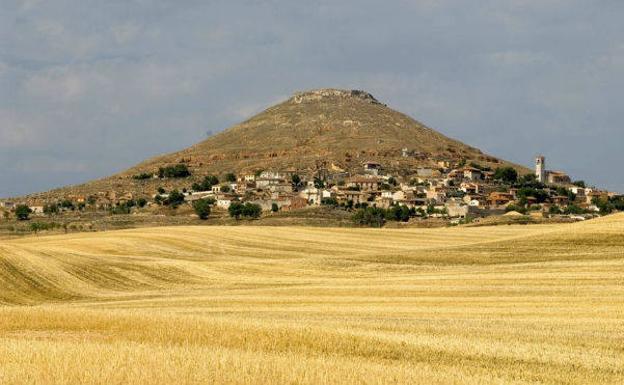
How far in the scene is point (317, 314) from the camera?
1351 inches

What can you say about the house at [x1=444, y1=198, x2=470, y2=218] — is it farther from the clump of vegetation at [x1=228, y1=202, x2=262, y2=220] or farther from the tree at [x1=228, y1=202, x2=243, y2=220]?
the tree at [x1=228, y1=202, x2=243, y2=220]

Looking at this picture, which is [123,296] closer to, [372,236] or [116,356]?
[116,356]

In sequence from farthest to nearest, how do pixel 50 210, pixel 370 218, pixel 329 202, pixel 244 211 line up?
pixel 329 202
pixel 50 210
pixel 244 211
pixel 370 218

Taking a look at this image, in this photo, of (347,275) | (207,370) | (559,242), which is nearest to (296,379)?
(207,370)

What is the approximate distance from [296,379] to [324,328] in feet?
25.8

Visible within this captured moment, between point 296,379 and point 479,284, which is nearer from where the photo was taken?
point 296,379

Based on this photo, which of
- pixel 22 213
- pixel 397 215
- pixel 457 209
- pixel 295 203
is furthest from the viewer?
pixel 295 203

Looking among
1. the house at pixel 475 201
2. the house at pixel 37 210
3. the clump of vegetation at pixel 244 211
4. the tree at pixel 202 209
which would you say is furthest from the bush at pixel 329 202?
the house at pixel 37 210

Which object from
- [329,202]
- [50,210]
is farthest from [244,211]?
[50,210]

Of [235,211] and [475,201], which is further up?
[475,201]

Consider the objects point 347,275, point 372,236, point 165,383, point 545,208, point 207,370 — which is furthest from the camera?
point 545,208

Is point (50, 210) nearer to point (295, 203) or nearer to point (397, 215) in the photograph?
point (295, 203)

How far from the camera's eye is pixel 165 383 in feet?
49.2

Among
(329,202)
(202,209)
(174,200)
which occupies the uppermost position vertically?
(174,200)
